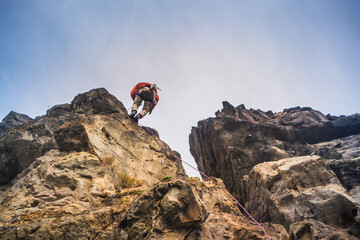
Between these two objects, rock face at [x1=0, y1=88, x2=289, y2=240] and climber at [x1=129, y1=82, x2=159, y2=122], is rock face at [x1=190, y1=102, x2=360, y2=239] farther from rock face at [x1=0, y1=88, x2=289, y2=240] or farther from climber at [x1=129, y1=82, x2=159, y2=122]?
climber at [x1=129, y1=82, x2=159, y2=122]

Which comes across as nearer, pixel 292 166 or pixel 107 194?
pixel 107 194

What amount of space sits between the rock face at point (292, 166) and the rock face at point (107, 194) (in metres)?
1.92

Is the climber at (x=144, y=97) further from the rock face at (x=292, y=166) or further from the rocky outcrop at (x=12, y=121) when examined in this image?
the rocky outcrop at (x=12, y=121)

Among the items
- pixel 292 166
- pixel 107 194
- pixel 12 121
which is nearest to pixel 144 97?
pixel 107 194

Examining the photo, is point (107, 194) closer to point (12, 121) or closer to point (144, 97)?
point (144, 97)

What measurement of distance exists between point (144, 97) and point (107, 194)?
9854 mm

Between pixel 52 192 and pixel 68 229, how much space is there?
2.38 meters

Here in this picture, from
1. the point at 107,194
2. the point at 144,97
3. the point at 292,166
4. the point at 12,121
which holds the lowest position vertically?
the point at 107,194

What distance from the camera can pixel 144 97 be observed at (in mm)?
16203

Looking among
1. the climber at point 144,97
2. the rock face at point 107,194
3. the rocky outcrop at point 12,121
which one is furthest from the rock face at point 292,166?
the rocky outcrop at point 12,121

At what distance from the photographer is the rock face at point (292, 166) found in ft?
22.9

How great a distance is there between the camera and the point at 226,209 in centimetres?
809

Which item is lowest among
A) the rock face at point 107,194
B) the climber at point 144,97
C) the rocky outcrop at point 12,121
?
the rock face at point 107,194

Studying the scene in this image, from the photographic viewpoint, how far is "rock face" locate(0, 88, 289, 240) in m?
5.23
